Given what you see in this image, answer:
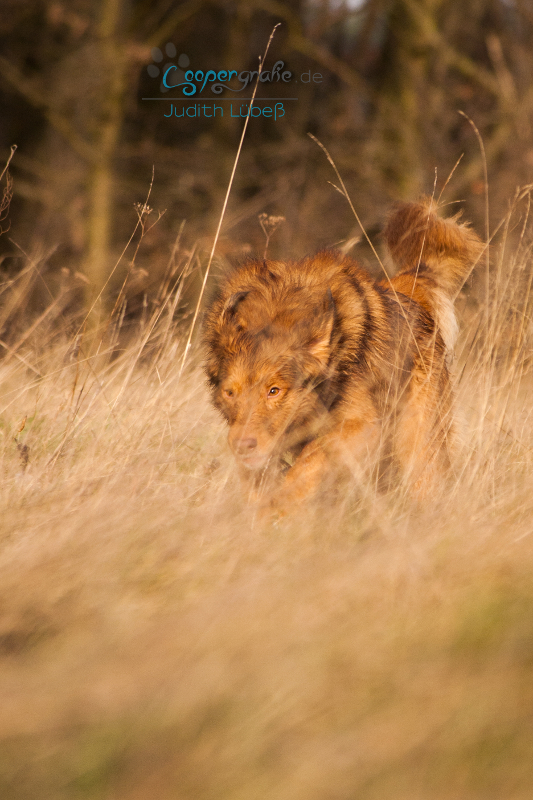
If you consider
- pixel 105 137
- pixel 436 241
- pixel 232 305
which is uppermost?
pixel 436 241

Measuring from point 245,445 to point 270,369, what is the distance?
0.39m

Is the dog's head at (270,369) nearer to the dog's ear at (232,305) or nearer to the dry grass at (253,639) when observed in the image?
the dog's ear at (232,305)

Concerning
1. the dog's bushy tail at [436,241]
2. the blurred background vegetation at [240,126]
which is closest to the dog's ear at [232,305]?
the dog's bushy tail at [436,241]

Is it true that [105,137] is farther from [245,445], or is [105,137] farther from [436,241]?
[245,445]

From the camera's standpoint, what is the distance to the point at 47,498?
10.3 feet

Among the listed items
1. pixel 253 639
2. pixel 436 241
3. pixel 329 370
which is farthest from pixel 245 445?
pixel 436 241

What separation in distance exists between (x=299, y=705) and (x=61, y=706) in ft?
1.95

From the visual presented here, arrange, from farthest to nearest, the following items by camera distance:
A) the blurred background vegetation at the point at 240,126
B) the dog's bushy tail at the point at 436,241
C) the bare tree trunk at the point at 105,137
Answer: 1. the blurred background vegetation at the point at 240,126
2. the bare tree trunk at the point at 105,137
3. the dog's bushy tail at the point at 436,241

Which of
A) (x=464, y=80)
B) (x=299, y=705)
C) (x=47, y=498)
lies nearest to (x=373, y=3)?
(x=464, y=80)

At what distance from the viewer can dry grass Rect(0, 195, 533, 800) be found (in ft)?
5.64

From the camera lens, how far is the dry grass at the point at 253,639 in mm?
1720

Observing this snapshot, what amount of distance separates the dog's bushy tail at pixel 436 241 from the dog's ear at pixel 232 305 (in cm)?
130

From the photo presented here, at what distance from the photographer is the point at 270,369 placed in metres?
3.55

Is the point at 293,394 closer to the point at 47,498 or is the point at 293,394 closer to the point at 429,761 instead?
the point at 47,498
